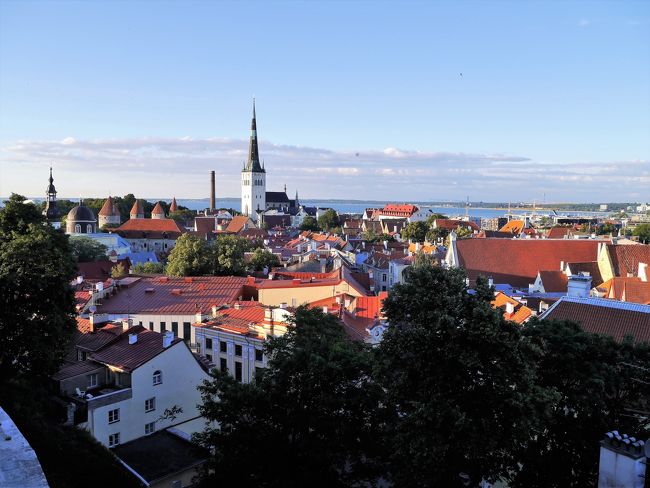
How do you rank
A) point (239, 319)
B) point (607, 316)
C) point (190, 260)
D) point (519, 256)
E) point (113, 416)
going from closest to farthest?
point (113, 416), point (607, 316), point (239, 319), point (519, 256), point (190, 260)

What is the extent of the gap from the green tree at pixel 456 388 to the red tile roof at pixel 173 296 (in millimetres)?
23514

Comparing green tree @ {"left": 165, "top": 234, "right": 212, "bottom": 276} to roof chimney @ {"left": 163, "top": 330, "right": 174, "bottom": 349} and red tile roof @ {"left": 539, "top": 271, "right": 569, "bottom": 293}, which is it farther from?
red tile roof @ {"left": 539, "top": 271, "right": 569, "bottom": 293}

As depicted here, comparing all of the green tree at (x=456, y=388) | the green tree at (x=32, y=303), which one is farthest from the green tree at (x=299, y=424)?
the green tree at (x=32, y=303)

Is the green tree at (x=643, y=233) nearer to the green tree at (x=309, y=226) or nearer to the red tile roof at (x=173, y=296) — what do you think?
the green tree at (x=309, y=226)

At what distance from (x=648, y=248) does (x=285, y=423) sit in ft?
124

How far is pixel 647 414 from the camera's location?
14.1 m

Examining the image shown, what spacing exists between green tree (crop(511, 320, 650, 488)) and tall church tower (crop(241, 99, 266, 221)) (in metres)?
152

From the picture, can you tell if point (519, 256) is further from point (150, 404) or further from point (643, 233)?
point (643, 233)

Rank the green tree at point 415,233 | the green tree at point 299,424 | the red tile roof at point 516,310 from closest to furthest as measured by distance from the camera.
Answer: the green tree at point 299,424 → the red tile roof at point 516,310 → the green tree at point 415,233

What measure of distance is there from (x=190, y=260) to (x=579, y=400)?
4025 cm

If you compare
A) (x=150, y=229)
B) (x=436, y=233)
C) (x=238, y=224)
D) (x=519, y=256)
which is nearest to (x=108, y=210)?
(x=150, y=229)

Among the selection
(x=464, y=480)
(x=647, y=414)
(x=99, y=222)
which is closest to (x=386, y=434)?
(x=464, y=480)

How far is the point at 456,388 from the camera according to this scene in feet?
39.8

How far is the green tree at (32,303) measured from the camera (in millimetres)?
18609
